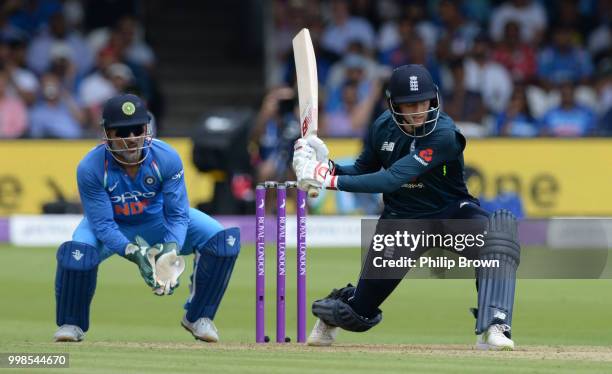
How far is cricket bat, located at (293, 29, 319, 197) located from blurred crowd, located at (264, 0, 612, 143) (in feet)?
20.4

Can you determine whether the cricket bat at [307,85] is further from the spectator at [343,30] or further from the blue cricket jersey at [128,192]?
the spectator at [343,30]

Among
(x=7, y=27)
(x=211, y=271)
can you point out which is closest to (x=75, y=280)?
(x=211, y=271)

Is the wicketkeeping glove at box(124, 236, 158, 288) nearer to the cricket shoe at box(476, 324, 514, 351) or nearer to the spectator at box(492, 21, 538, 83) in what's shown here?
the cricket shoe at box(476, 324, 514, 351)

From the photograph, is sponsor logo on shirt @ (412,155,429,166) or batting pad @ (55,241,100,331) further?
batting pad @ (55,241,100,331)

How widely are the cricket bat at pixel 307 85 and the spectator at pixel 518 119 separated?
7066 mm

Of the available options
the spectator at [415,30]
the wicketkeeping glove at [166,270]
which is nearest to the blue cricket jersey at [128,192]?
the wicketkeeping glove at [166,270]

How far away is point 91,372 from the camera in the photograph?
528cm

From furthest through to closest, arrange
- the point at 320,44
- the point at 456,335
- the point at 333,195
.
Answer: the point at 320,44 < the point at 333,195 < the point at 456,335

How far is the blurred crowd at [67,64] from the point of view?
13375 mm

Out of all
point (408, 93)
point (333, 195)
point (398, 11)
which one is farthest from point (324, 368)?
point (398, 11)

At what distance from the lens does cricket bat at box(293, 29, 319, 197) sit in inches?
249

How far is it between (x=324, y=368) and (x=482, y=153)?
7.53 meters

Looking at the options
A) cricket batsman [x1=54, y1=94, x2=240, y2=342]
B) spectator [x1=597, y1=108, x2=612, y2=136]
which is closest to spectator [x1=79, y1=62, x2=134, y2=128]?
spectator [x1=597, y1=108, x2=612, y2=136]

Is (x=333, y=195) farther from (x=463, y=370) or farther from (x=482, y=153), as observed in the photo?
(x=463, y=370)
